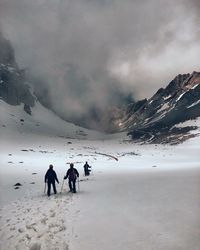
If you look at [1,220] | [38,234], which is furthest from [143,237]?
[1,220]

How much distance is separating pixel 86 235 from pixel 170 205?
559 cm

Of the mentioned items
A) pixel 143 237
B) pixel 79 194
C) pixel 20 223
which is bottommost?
pixel 143 237

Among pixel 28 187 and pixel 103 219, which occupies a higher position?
pixel 28 187

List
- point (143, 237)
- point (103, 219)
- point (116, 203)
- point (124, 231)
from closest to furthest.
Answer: point (143, 237), point (124, 231), point (103, 219), point (116, 203)

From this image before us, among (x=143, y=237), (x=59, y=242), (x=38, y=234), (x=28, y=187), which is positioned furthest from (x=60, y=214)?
(x=28, y=187)

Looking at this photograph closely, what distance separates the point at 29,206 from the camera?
773 inches

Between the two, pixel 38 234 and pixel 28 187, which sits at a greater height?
pixel 28 187

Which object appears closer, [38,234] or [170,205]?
[38,234]

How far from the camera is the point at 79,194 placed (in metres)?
23.6

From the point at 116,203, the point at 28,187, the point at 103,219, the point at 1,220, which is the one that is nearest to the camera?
the point at 103,219

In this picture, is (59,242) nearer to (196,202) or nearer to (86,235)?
(86,235)

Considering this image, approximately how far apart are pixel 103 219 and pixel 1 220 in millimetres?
4865

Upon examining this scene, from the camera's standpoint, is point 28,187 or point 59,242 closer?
point 59,242

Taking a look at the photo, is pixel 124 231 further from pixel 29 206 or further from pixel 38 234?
pixel 29 206
